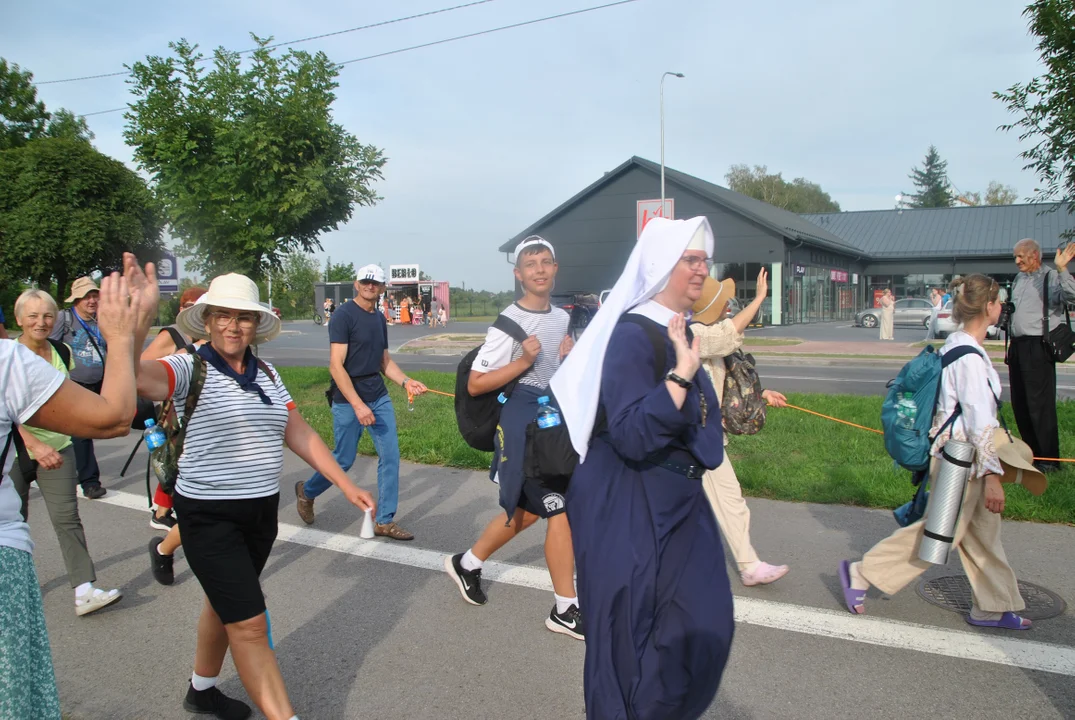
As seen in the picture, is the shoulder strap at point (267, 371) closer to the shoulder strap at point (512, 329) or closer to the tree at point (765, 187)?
the shoulder strap at point (512, 329)

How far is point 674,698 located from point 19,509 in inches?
71.9

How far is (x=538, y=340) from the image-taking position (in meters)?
3.97

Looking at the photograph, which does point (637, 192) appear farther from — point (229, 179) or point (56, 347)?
point (56, 347)

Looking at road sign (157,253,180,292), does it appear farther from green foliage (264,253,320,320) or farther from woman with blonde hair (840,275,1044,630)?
green foliage (264,253,320,320)

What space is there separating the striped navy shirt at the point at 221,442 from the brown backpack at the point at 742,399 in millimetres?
2420

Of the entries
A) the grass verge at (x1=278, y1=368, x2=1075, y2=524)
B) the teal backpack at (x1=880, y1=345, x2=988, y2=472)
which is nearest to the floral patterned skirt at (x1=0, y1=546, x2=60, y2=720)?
the teal backpack at (x1=880, y1=345, x2=988, y2=472)

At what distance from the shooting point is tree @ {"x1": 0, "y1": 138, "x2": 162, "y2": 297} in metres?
24.2

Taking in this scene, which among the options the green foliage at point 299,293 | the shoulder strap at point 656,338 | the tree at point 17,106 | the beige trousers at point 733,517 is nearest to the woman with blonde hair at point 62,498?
the beige trousers at point 733,517

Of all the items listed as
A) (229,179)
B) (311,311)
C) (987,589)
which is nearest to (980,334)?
(987,589)

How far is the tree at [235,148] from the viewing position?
916 centimetres

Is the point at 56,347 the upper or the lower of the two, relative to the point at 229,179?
lower

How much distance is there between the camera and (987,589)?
152 inches

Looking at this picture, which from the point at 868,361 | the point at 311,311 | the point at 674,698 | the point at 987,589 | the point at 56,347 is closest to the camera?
the point at 674,698

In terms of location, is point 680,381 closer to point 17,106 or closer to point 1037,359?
point 1037,359
